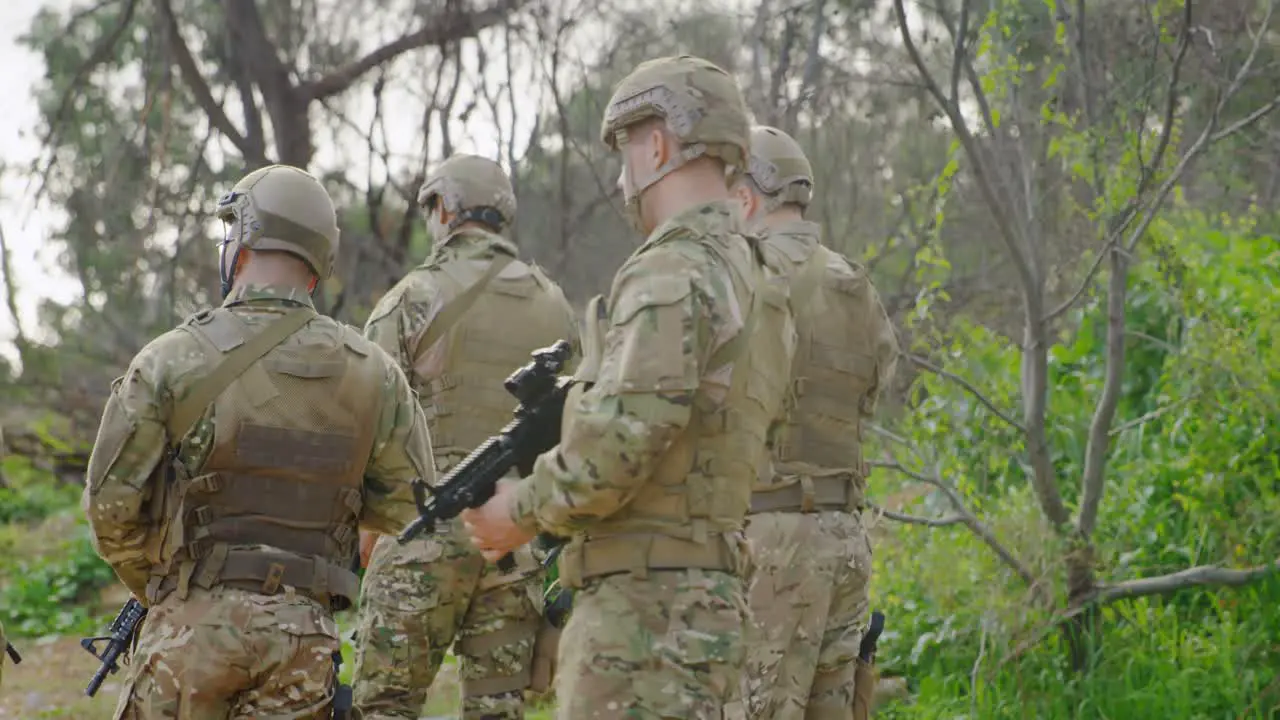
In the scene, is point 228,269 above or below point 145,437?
above

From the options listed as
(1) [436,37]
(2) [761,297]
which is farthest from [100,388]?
(2) [761,297]

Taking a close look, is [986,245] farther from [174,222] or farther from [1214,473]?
[174,222]

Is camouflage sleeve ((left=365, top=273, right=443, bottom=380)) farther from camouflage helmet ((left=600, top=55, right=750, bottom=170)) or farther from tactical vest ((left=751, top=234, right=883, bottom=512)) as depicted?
camouflage helmet ((left=600, top=55, right=750, bottom=170))

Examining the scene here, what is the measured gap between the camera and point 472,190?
5602 millimetres

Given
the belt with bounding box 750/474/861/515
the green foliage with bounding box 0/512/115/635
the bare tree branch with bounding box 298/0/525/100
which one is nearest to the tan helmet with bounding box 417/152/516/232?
the belt with bounding box 750/474/861/515

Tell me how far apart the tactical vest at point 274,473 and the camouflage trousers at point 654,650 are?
93cm

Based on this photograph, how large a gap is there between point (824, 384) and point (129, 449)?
225cm

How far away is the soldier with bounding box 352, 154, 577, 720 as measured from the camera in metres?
5.14

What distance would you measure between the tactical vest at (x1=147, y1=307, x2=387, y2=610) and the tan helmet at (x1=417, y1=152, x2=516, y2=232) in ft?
5.85

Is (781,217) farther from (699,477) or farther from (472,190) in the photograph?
(699,477)

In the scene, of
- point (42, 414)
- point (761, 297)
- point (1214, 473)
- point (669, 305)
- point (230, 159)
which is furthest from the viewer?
point (42, 414)

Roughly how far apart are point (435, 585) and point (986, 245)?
8.13 metres

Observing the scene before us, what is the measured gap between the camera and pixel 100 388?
13.8 m

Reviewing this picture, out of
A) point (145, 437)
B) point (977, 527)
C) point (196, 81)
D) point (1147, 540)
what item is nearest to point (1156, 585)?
point (977, 527)
